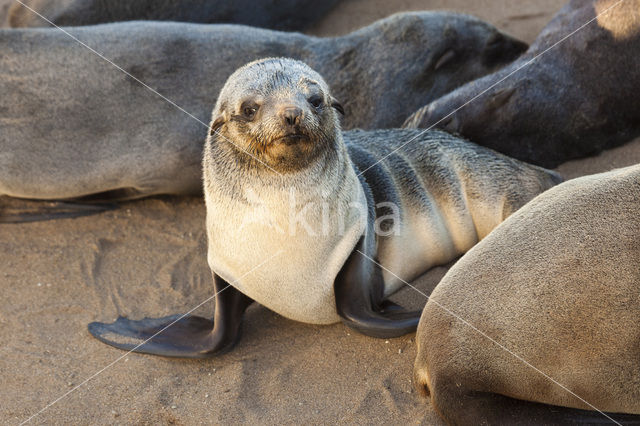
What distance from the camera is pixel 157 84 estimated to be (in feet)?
17.5

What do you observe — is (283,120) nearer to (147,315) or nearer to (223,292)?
(223,292)

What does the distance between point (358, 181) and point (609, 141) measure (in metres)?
1.84

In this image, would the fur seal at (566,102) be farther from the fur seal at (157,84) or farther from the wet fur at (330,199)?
the fur seal at (157,84)

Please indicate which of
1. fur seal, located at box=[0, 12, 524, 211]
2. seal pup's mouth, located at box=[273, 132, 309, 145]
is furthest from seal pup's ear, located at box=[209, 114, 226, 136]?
fur seal, located at box=[0, 12, 524, 211]

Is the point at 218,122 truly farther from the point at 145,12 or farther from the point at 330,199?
the point at 145,12

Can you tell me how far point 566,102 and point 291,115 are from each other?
2.18 meters

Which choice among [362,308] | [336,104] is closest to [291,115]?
[336,104]

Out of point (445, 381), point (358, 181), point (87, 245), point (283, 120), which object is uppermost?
point (283, 120)

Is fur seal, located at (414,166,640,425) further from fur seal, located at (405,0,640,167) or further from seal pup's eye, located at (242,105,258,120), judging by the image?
fur seal, located at (405,0,640,167)

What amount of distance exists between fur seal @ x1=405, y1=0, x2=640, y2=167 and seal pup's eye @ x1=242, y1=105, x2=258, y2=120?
5.33ft

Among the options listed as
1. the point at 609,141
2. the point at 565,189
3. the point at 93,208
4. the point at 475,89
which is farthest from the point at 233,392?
the point at 609,141

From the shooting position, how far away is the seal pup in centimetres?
363

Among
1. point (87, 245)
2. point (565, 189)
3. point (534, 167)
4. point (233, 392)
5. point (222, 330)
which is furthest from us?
point (87, 245)

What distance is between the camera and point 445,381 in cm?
313
